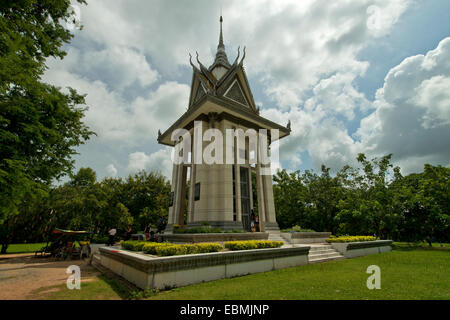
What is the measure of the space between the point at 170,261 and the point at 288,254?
5720 millimetres

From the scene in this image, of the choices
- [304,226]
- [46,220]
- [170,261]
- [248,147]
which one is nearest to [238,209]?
[248,147]

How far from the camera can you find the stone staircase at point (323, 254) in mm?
11437

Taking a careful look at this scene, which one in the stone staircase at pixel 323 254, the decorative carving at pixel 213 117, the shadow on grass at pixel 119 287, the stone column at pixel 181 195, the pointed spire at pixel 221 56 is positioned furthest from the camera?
the pointed spire at pixel 221 56

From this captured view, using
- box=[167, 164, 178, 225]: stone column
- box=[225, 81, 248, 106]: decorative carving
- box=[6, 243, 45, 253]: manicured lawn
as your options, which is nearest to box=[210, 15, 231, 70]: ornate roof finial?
box=[225, 81, 248, 106]: decorative carving

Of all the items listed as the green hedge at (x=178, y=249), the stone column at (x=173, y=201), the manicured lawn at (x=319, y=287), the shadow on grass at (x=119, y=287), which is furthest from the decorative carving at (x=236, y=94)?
the shadow on grass at (x=119, y=287)

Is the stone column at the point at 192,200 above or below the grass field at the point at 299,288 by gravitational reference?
above

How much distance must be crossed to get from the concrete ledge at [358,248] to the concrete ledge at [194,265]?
4.54 metres

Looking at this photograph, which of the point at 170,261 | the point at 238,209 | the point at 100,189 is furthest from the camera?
the point at 100,189

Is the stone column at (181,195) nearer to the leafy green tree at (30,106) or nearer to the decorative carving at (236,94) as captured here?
the decorative carving at (236,94)

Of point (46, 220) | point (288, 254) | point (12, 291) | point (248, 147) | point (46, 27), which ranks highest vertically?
point (46, 27)

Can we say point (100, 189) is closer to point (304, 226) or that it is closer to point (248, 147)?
point (248, 147)

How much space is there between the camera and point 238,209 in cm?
1819

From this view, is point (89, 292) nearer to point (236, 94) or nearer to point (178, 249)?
point (178, 249)
